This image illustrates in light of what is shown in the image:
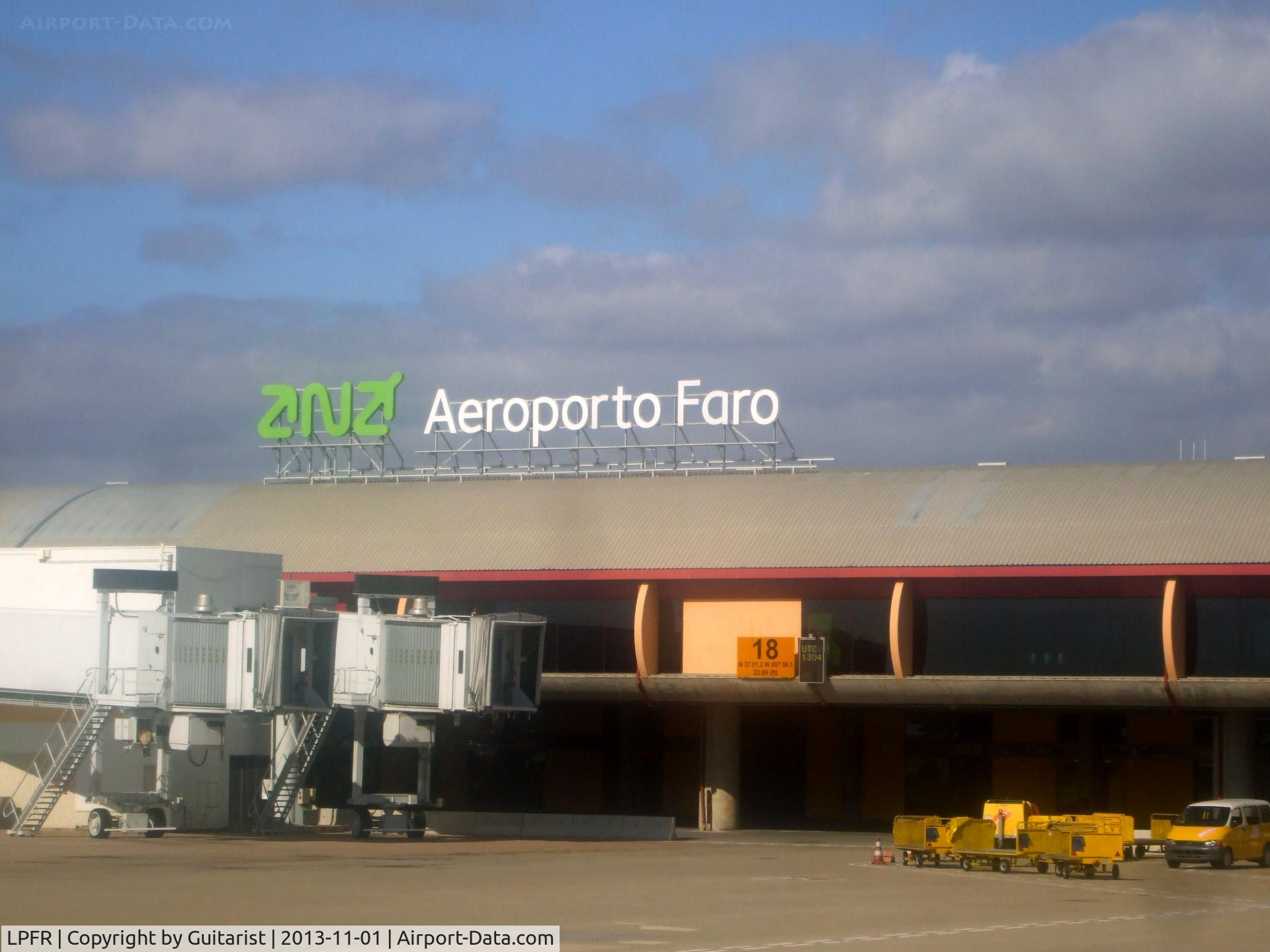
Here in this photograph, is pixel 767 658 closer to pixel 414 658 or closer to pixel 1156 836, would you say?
pixel 414 658

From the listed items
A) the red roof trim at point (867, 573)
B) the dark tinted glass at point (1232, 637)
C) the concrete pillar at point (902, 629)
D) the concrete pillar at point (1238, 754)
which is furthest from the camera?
the concrete pillar at point (902, 629)

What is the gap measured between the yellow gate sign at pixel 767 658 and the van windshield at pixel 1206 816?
50.1 ft

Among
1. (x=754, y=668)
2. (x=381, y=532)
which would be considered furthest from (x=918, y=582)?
(x=381, y=532)

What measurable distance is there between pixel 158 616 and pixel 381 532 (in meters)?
15.5

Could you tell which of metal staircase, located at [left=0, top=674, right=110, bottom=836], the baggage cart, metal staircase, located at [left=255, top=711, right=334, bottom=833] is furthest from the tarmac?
metal staircase, located at [left=255, top=711, right=334, bottom=833]

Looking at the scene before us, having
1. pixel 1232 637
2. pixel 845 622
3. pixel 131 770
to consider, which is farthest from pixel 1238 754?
pixel 131 770

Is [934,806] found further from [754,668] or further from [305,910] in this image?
[305,910]

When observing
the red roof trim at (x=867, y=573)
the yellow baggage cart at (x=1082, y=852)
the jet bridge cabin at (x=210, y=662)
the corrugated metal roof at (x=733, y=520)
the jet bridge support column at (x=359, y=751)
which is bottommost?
the yellow baggage cart at (x=1082, y=852)

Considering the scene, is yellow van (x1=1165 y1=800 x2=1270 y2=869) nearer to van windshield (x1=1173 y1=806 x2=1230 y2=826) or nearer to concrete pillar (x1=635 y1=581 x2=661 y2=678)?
van windshield (x1=1173 y1=806 x2=1230 y2=826)

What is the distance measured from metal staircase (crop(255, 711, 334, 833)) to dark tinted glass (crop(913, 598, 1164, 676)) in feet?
64.3

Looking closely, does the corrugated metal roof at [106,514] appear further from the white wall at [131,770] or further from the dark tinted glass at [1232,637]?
the dark tinted glass at [1232,637]

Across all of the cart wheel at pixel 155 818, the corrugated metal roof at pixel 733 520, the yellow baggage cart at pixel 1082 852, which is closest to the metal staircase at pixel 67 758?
the cart wheel at pixel 155 818

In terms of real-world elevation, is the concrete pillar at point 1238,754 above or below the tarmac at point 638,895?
above

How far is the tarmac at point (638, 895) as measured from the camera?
29.6 meters
